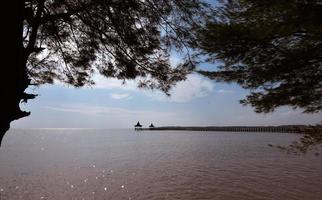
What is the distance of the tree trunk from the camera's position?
A: 3.86 metres

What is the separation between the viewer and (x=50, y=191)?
16266 mm

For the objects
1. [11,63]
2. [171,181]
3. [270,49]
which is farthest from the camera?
[171,181]

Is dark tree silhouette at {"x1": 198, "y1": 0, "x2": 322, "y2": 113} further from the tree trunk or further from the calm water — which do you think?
the calm water

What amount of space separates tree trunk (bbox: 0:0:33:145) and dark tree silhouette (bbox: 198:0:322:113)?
388cm

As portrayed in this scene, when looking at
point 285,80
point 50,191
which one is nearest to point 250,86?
point 285,80

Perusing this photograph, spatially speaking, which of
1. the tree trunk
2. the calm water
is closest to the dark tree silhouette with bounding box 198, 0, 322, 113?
the tree trunk

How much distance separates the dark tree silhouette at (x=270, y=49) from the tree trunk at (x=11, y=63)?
3.88 m

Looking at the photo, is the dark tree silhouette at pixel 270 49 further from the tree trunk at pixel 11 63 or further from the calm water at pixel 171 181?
the calm water at pixel 171 181

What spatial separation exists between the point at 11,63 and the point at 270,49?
549cm

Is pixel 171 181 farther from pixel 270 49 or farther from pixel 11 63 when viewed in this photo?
pixel 11 63

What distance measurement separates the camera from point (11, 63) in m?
3.92

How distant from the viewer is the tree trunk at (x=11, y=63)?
386 cm

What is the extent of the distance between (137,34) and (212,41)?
1807 millimetres

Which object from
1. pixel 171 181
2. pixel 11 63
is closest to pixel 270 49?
pixel 11 63
